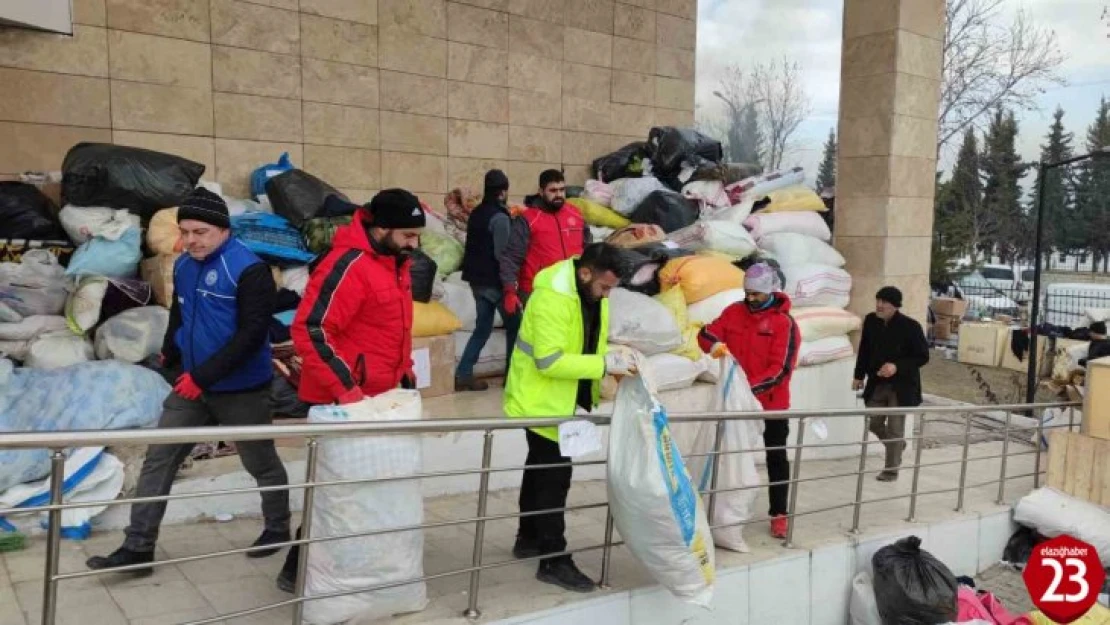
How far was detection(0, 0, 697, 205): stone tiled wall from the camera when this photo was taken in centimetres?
554

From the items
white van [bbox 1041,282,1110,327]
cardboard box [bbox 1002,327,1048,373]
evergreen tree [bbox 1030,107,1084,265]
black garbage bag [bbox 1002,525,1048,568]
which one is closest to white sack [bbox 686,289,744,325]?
black garbage bag [bbox 1002,525,1048,568]

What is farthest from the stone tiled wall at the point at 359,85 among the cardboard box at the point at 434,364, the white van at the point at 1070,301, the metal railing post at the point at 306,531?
the white van at the point at 1070,301

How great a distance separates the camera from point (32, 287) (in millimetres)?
4301

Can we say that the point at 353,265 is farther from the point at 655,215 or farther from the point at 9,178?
the point at 655,215

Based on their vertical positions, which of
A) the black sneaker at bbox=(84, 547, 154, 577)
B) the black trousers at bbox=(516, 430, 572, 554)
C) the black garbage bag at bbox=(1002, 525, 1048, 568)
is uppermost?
the black trousers at bbox=(516, 430, 572, 554)

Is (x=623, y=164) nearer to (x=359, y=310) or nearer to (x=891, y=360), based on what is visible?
(x=891, y=360)

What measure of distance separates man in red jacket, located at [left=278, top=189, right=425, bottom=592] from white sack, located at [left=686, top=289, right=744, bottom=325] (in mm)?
3109

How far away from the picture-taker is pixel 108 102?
565cm

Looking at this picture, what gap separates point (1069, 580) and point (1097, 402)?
175cm

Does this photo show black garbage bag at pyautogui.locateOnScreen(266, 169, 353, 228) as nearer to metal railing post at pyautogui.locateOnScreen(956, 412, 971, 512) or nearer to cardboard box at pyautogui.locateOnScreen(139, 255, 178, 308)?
cardboard box at pyautogui.locateOnScreen(139, 255, 178, 308)

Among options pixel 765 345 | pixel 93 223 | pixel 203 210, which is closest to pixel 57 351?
pixel 93 223

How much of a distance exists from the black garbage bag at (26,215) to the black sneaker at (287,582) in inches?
117

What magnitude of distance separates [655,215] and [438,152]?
1972 mm

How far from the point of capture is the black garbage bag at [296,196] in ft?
17.9
